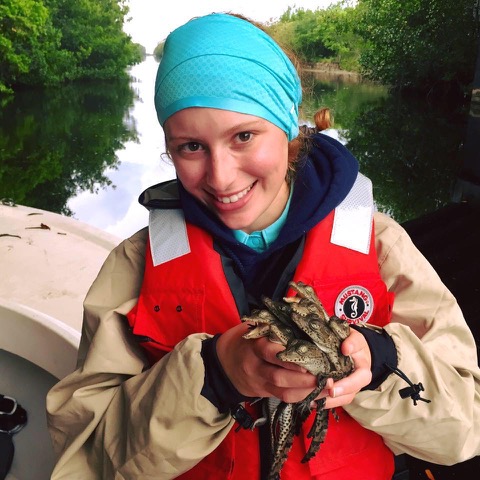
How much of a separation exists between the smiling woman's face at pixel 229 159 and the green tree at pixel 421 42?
802 inches

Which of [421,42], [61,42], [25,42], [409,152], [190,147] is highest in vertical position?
[61,42]

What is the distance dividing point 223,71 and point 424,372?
706mm

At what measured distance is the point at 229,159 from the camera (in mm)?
996

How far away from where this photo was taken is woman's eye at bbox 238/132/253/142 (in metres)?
1.01

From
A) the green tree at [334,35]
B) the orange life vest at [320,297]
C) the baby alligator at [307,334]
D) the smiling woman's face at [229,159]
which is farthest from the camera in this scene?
the green tree at [334,35]

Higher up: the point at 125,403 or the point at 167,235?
the point at 167,235

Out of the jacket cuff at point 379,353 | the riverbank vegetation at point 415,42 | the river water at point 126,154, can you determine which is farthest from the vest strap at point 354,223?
the riverbank vegetation at point 415,42

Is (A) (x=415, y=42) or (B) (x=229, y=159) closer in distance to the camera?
(B) (x=229, y=159)

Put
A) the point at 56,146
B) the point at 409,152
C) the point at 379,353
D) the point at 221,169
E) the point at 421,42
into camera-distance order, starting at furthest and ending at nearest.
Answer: the point at 421,42, the point at 56,146, the point at 409,152, the point at 221,169, the point at 379,353

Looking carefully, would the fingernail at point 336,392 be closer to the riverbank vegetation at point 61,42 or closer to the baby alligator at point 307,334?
the baby alligator at point 307,334

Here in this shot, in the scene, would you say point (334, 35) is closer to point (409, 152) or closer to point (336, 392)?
→ point (409, 152)

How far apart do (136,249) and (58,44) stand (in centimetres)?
3012

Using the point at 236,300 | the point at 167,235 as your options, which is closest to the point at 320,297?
the point at 236,300

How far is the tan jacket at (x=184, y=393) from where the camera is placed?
95cm
